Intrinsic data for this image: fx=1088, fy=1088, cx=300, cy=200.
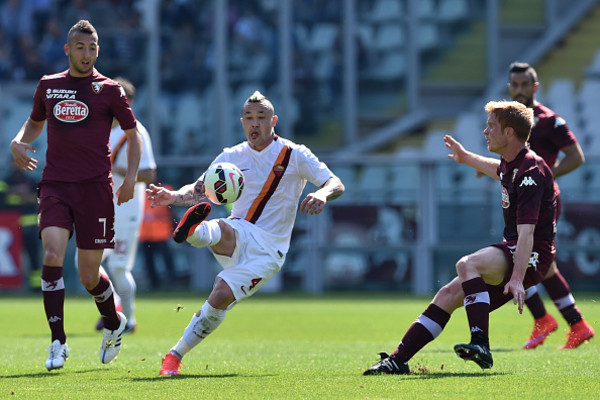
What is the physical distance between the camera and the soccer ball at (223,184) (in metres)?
6.93

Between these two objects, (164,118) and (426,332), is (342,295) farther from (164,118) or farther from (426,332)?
(426,332)

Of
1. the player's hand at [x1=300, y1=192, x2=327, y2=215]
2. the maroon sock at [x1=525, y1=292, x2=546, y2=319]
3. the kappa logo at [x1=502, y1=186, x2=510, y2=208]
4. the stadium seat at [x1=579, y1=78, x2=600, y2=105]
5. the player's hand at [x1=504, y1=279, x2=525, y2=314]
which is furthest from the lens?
the stadium seat at [x1=579, y1=78, x2=600, y2=105]

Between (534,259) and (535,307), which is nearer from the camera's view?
(534,259)

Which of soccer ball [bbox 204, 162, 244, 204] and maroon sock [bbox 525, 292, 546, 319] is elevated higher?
soccer ball [bbox 204, 162, 244, 204]

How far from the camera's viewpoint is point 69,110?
23.3ft

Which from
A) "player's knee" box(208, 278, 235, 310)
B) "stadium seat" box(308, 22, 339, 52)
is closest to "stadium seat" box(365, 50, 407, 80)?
"stadium seat" box(308, 22, 339, 52)

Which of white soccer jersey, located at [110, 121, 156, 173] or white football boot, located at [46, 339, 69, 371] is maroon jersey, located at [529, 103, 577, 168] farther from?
white football boot, located at [46, 339, 69, 371]

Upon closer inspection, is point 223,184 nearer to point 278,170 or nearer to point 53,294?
point 278,170

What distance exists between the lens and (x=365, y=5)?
21.3m

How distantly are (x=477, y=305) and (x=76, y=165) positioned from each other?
9.00ft

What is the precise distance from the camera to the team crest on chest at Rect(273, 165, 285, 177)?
24.4 ft

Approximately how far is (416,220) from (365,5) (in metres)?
6.41

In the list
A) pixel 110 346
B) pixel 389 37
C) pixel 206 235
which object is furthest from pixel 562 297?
pixel 389 37

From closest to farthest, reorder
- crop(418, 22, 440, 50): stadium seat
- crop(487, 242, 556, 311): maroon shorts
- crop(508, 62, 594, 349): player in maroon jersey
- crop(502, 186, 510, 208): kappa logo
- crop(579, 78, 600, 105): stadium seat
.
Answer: crop(487, 242, 556, 311): maroon shorts
crop(502, 186, 510, 208): kappa logo
crop(508, 62, 594, 349): player in maroon jersey
crop(579, 78, 600, 105): stadium seat
crop(418, 22, 440, 50): stadium seat
